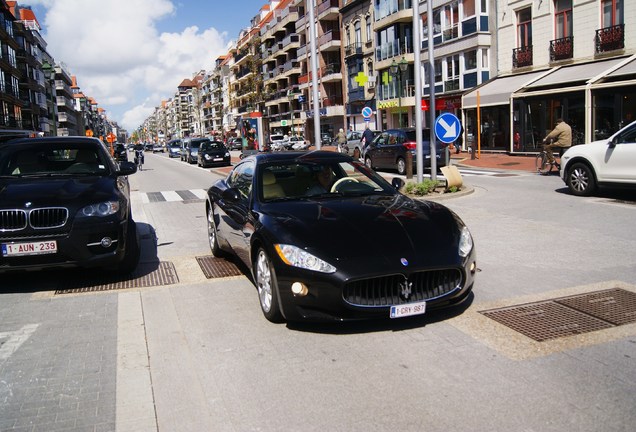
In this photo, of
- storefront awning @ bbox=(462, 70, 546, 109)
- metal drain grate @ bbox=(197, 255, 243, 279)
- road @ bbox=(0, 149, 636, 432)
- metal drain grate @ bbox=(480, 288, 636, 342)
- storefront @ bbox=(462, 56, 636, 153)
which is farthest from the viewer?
storefront awning @ bbox=(462, 70, 546, 109)

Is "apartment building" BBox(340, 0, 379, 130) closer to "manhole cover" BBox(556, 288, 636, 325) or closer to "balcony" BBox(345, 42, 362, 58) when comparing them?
"balcony" BBox(345, 42, 362, 58)

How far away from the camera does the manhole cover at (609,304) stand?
4.75 meters

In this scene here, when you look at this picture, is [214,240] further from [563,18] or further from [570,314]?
[563,18]

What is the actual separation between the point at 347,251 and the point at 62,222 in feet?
11.2

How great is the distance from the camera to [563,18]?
2731 cm

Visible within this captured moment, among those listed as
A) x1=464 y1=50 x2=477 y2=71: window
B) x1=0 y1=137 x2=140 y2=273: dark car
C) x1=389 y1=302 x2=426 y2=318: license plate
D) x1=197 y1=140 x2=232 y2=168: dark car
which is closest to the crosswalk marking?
x1=0 y1=137 x2=140 y2=273: dark car

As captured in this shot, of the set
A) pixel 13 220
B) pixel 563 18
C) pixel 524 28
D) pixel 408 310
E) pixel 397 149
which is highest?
pixel 524 28

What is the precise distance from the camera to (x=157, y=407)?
11.6ft

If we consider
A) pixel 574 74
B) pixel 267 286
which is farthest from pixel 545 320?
pixel 574 74

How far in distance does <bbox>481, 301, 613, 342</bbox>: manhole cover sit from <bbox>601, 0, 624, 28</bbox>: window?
23924mm

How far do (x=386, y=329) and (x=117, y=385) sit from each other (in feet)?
6.90

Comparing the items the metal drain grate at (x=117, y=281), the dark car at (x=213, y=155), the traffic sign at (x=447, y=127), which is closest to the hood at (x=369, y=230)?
the metal drain grate at (x=117, y=281)

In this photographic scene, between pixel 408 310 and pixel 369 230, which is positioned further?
pixel 369 230

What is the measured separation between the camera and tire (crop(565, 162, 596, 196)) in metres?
12.2
